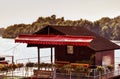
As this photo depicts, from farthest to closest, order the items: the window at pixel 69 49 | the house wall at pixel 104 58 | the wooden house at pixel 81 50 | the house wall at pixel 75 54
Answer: the window at pixel 69 49 → the house wall at pixel 75 54 → the house wall at pixel 104 58 → the wooden house at pixel 81 50

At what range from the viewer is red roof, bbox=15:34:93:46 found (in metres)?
30.4

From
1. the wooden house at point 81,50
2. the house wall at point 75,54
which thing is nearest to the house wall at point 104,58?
the wooden house at point 81,50

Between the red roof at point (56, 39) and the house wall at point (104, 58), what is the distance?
244 centimetres

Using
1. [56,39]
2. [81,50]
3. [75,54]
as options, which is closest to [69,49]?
[75,54]

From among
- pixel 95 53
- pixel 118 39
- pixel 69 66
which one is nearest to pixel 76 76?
pixel 69 66

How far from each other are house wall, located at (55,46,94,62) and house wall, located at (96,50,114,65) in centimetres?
79

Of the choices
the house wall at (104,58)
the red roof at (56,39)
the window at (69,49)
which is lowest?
the house wall at (104,58)

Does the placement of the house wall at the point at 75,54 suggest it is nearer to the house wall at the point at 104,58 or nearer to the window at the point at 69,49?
the window at the point at 69,49

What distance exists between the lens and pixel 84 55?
3303 cm

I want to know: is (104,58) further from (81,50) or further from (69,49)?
(69,49)

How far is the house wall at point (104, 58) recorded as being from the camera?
32.4m

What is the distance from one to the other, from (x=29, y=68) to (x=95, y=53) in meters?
6.57

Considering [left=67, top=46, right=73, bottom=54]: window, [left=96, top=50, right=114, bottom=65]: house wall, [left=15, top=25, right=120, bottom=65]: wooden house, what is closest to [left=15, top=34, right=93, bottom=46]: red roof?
[left=15, top=25, right=120, bottom=65]: wooden house

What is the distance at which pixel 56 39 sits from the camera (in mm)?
31562
